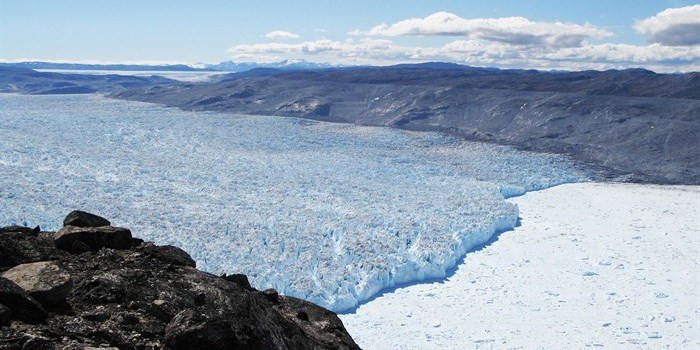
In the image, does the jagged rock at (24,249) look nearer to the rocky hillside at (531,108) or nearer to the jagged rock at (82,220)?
the jagged rock at (82,220)

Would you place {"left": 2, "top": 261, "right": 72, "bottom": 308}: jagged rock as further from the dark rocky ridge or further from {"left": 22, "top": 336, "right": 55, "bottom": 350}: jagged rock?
the dark rocky ridge

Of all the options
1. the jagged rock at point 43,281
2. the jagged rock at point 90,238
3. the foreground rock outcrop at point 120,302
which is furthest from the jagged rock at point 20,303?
the jagged rock at point 90,238

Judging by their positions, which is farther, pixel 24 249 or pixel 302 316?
pixel 302 316

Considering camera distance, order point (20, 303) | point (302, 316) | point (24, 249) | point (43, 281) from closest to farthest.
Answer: point (20, 303), point (43, 281), point (24, 249), point (302, 316)

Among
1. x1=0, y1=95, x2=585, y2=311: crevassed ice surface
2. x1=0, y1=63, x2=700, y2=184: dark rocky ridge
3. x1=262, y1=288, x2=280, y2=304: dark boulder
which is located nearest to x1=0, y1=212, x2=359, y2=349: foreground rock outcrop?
x1=262, y1=288, x2=280, y2=304: dark boulder

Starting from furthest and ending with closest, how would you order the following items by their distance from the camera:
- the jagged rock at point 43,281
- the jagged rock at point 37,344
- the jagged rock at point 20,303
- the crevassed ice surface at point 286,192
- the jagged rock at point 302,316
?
the crevassed ice surface at point 286,192 < the jagged rock at point 302,316 < the jagged rock at point 43,281 < the jagged rock at point 20,303 < the jagged rock at point 37,344

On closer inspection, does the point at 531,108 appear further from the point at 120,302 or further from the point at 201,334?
the point at 201,334

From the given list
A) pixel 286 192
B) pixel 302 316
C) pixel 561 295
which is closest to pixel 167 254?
pixel 302 316
